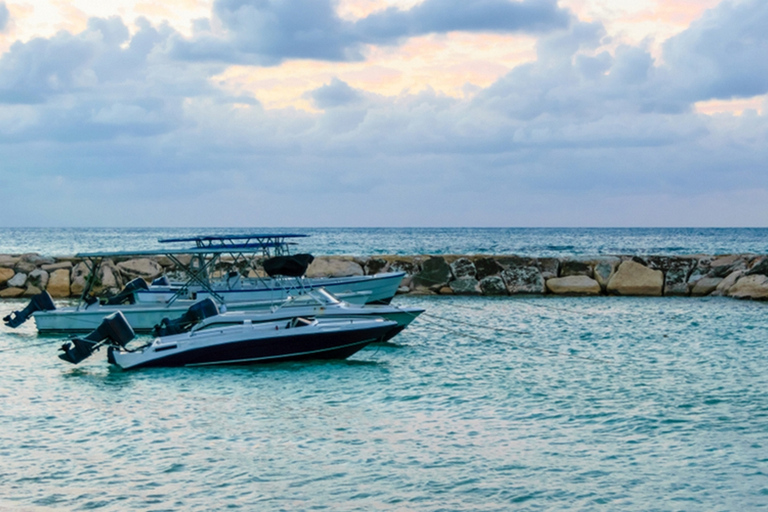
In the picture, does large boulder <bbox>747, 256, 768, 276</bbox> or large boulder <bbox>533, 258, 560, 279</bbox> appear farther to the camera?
large boulder <bbox>533, 258, 560, 279</bbox>

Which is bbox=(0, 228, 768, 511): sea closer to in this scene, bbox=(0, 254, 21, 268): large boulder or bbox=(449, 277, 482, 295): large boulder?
bbox=(449, 277, 482, 295): large boulder

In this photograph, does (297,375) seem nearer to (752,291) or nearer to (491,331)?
(491,331)

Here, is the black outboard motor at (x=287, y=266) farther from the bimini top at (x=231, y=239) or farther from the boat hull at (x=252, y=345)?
the boat hull at (x=252, y=345)

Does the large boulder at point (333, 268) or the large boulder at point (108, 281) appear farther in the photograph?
the large boulder at point (333, 268)

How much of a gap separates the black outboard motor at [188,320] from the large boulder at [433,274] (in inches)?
541

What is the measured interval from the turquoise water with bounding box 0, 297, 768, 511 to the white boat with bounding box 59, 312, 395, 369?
0.98ft

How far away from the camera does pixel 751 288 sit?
2711cm

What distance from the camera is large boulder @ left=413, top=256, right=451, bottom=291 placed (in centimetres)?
2997

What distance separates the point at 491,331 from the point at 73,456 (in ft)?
41.1

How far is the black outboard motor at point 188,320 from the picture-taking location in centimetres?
1658

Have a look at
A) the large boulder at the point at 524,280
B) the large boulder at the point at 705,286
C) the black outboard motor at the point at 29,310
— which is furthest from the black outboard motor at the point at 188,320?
the large boulder at the point at 705,286

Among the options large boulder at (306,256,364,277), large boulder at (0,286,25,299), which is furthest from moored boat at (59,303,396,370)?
large boulder at (0,286,25,299)

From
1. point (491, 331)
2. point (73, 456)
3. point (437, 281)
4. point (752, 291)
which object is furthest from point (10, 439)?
point (752, 291)

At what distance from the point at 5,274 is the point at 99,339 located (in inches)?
690
